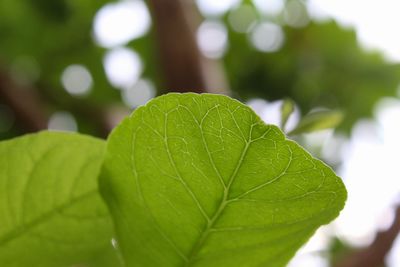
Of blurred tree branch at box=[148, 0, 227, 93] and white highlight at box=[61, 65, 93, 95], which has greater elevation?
blurred tree branch at box=[148, 0, 227, 93]

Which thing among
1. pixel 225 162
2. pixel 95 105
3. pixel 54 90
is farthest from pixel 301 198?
pixel 54 90

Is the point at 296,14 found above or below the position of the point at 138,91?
above

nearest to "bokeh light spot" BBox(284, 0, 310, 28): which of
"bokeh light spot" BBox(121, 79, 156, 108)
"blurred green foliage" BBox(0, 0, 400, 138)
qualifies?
"blurred green foliage" BBox(0, 0, 400, 138)

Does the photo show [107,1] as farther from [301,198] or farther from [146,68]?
[301,198]

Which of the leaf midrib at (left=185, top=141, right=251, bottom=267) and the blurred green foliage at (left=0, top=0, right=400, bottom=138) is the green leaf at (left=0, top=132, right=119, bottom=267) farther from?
the blurred green foliage at (left=0, top=0, right=400, bottom=138)

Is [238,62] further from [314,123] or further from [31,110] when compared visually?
[314,123]

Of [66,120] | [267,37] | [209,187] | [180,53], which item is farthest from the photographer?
[267,37]

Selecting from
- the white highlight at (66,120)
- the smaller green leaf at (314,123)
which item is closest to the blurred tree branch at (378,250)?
the smaller green leaf at (314,123)

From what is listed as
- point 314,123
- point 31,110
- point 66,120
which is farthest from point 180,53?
point 314,123

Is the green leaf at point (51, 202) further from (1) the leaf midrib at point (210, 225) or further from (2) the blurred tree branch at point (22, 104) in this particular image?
(2) the blurred tree branch at point (22, 104)
